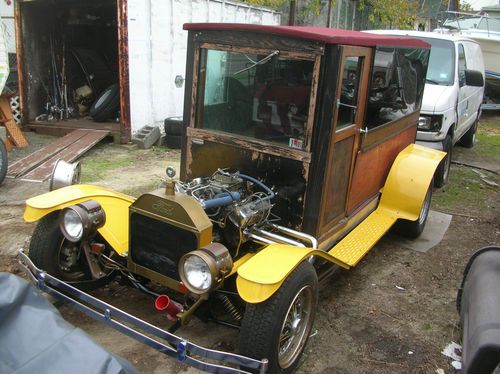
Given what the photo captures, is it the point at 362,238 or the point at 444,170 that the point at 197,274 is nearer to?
the point at 362,238

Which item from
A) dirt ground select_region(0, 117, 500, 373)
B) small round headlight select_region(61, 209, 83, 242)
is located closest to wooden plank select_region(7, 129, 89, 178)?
dirt ground select_region(0, 117, 500, 373)

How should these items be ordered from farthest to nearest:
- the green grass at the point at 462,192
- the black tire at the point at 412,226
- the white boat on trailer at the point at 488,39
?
the white boat on trailer at the point at 488,39, the green grass at the point at 462,192, the black tire at the point at 412,226

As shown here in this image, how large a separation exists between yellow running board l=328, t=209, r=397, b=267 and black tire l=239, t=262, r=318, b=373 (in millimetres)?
597

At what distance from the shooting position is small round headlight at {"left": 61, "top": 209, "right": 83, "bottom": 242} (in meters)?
2.98

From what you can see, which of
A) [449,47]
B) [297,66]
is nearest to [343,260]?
[297,66]

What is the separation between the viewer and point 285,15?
1364 centimetres

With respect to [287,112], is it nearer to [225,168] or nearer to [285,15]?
[225,168]

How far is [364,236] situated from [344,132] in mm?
1066

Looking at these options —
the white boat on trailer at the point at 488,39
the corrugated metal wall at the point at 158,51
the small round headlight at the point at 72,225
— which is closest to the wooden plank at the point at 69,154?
the corrugated metal wall at the point at 158,51

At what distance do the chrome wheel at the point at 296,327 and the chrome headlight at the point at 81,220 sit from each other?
1.35 m

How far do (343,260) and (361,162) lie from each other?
93 cm

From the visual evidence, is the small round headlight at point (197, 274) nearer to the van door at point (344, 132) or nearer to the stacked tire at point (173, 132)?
the van door at point (344, 132)

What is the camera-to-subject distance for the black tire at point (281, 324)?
2.54 metres

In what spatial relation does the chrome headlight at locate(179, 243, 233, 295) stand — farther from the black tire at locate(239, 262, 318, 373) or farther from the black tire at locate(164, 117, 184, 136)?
the black tire at locate(164, 117, 184, 136)
